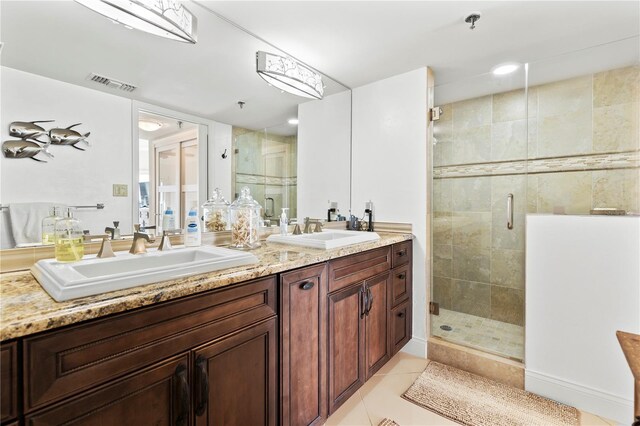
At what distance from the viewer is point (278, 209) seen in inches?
81.2

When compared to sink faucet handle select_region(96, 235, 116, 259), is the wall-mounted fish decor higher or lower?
higher

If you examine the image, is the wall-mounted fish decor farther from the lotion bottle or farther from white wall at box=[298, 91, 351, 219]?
white wall at box=[298, 91, 351, 219]

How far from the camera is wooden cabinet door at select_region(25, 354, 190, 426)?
683 millimetres

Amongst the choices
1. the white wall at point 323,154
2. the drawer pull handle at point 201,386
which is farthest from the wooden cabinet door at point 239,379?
the white wall at point 323,154

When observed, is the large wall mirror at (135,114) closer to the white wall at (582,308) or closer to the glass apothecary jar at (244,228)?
the glass apothecary jar at (244,228)

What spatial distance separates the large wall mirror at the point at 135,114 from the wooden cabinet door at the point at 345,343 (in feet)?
2.59

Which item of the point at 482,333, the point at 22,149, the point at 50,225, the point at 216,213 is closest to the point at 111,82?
the point at 22,149

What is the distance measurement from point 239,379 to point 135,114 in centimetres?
121

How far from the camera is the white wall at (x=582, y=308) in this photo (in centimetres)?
161

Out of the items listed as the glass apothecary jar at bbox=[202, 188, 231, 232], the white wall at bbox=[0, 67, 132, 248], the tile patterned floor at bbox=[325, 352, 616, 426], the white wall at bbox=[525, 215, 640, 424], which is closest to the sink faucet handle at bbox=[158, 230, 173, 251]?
the white wall at bbox=[0, 67, 132, 248]

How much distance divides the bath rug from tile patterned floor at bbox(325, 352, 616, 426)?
48 millimetres

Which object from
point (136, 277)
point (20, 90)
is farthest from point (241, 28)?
point (136, 277)

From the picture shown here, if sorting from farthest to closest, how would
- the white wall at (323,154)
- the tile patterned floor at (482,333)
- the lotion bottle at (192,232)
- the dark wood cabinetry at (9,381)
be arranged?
the white wall at (323,154) → the tile patterned floor at (482,333) → the lotion bottle at (192,232) → the dark wood cabinetry at (9,381)

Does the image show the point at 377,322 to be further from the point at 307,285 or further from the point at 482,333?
the point at 482,333
